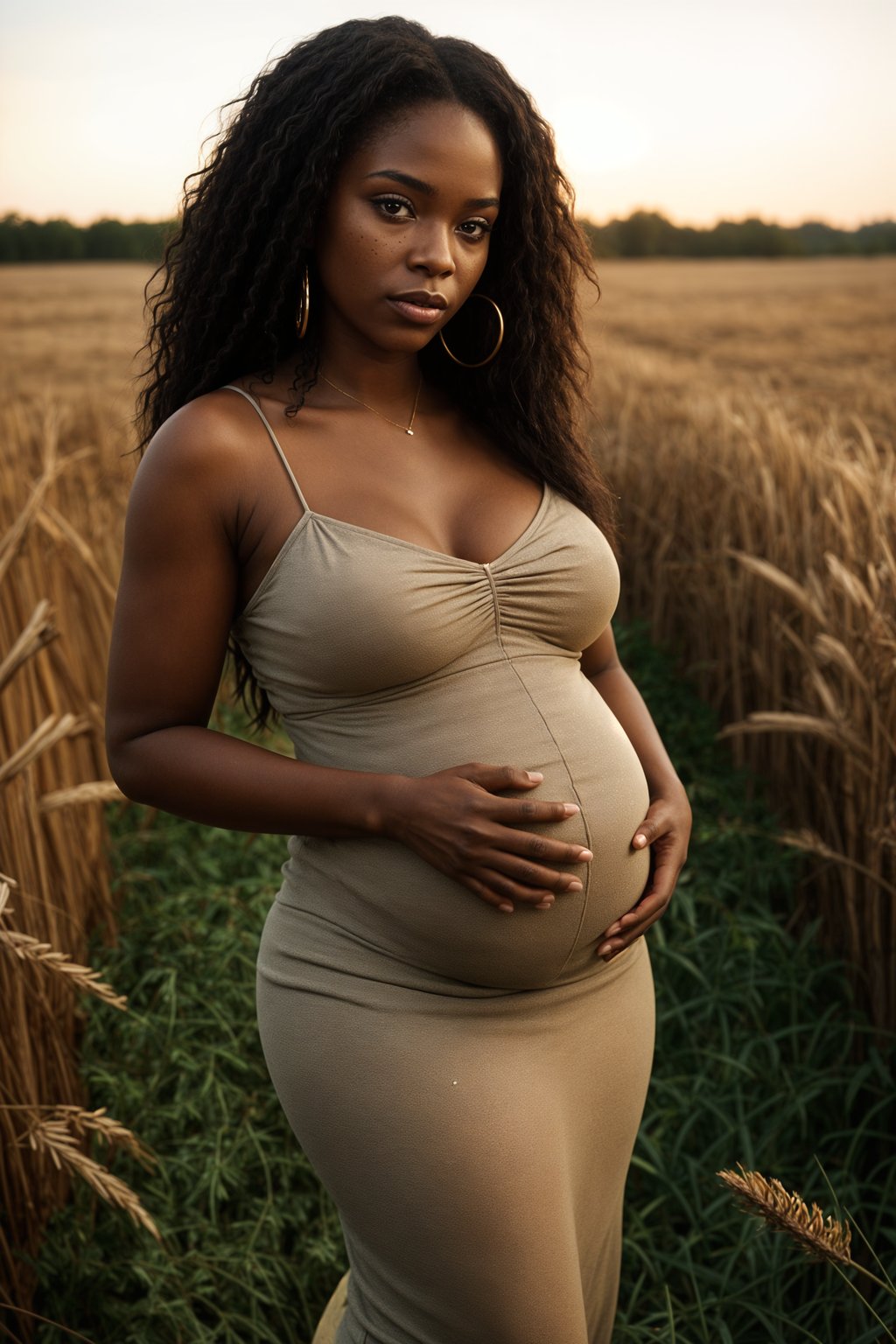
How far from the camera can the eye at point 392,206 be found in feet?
4.23

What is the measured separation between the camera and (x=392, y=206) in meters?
1.29

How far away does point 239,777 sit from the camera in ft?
4.13

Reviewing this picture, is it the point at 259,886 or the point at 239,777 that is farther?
the point at 259,886

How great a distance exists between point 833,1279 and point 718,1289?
8.4 inches

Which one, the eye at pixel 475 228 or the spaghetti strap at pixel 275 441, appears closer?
the spaghetti strap at pixel 275 441

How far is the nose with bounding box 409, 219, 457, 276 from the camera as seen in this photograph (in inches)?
50.6

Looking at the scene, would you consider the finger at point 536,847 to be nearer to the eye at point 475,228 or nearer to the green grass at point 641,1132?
the eye at point 475,228

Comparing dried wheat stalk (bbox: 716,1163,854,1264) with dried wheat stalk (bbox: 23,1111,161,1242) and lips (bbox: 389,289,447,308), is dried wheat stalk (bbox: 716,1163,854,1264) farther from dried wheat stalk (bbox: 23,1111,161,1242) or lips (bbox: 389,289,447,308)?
lips (bbox: 389,289,447,308)

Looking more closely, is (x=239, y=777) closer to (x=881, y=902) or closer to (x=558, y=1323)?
(x=558, y=1323)

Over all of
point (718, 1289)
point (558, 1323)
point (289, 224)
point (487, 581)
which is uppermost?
point (289, 224)

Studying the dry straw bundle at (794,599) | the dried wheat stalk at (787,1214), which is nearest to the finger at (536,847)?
the dried wheat stalk at (787,1214)

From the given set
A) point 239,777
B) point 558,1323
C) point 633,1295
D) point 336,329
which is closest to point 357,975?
point 239,777

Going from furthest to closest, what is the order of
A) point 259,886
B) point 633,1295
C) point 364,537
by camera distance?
point 259,886 → point 633,1295 → point 364,537

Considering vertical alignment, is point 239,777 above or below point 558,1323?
above
